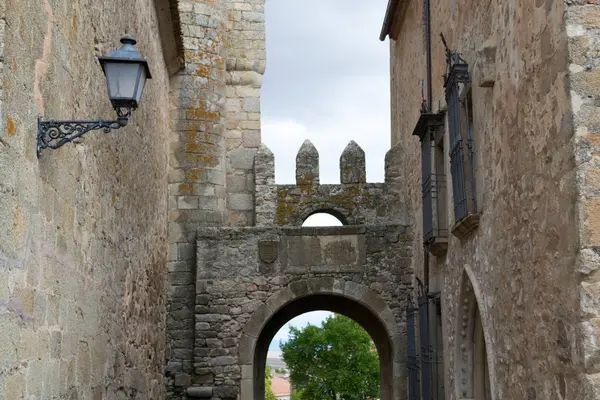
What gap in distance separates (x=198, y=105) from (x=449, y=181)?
4.90 metres

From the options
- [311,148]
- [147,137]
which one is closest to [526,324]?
[147,137]

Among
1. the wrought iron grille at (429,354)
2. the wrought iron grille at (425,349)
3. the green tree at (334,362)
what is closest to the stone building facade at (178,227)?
the wrought iron grille at (429,354)

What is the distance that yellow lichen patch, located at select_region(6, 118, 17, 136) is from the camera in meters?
3.43

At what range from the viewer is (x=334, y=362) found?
35469 millimetres

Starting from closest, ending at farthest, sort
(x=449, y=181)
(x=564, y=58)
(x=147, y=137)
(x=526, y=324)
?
(x=564, y=58)
(x=526, y=324)
(x=449, y=181)
(x=147, y=137)

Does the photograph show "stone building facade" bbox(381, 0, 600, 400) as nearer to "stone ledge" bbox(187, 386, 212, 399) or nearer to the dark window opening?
the dark window opening

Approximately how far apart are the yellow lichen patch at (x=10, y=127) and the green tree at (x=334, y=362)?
106ft

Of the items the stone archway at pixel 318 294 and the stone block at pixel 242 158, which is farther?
the stone block at pixel 242 158

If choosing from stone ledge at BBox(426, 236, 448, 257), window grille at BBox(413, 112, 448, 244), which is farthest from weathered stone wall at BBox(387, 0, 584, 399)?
window grille at BBox(413, 112, 448, 244)

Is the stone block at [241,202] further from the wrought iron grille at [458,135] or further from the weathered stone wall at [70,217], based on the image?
the wrought iron grille at [458,135]

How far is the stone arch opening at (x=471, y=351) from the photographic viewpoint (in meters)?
6.91

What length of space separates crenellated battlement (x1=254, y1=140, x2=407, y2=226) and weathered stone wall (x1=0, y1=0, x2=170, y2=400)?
3109mm

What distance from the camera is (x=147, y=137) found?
8.67 meters

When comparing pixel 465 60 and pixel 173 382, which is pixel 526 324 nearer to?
pixel 465 60
